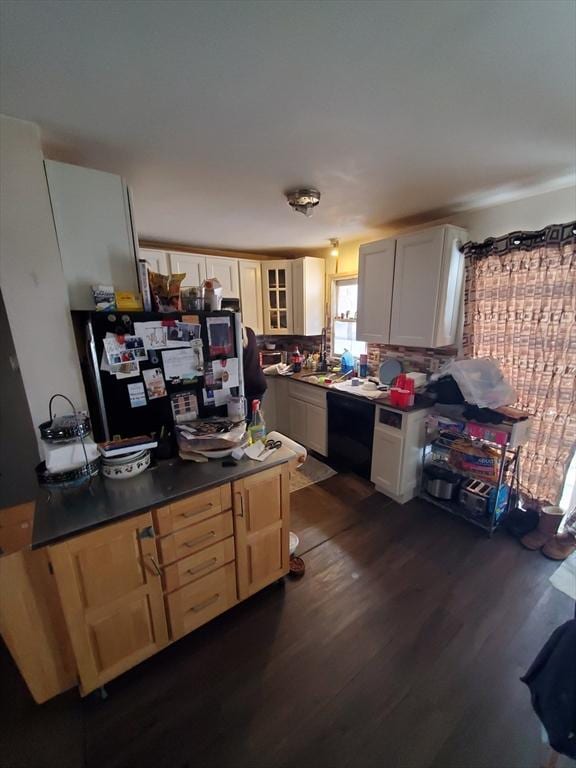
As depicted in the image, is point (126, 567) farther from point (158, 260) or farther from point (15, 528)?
point (158, 260)

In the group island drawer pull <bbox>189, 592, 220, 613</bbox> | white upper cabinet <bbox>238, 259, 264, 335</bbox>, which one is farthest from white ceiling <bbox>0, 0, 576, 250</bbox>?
island drawer pull <bbox>189, 592, 220, 613</bbox>

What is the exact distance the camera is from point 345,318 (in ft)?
12.0

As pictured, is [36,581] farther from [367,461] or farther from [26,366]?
[367,461]

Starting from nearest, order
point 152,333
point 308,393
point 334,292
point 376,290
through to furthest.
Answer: point 152,333
point 376,290
point 308,393
point 334,292

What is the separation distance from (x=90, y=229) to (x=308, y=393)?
2.33m

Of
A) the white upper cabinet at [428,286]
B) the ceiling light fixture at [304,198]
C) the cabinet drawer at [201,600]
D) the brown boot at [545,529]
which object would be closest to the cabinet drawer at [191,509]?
the cabinet drawer at [201,600]

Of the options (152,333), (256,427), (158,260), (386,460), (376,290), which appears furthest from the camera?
(158,260)

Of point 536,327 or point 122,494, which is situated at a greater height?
point 536,327

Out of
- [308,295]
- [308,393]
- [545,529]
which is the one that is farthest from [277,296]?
[545,529]

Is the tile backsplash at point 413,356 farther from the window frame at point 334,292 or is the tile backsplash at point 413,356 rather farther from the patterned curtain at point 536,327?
the patterned curtain at point 536,327

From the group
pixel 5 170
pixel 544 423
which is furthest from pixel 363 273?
pixel 5 170

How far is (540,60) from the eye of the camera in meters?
0.99

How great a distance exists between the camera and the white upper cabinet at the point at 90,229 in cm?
140

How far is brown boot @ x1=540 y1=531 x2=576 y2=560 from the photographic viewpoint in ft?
6.62
